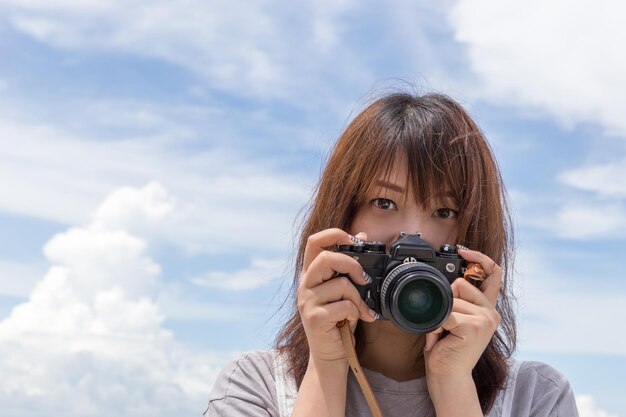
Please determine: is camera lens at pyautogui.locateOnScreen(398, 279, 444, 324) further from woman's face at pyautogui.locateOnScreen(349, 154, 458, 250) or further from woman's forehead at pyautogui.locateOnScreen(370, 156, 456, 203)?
woman's forehead at pyautogui.locateOnScreen(370, 156, 456, 203)

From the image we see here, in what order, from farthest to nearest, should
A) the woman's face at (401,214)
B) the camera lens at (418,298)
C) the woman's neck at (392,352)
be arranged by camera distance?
the woman's neck at (392,352), the woman's face at (401,214), the camera lens at (418,298)

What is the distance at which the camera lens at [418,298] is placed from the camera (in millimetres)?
2914

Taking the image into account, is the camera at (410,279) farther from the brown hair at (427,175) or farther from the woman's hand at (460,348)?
the brown hair at (427,175)

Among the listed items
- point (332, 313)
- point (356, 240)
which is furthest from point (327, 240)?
point (332, 313)

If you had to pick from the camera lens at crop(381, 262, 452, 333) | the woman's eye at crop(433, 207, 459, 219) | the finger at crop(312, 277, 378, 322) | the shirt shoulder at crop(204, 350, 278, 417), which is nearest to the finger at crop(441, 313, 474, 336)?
the camera lens at crop(381, 262, 452, 333)

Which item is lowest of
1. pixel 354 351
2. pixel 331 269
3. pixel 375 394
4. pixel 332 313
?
pixel 375 394

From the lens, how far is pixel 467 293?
10.0ft

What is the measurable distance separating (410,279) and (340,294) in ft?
0.92

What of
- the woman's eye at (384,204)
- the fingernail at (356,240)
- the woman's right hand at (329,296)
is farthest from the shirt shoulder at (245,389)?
the woman's eye at (384,204)

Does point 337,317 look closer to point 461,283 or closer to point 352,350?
point 352,350

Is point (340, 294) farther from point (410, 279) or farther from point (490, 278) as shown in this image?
point (490, 278)

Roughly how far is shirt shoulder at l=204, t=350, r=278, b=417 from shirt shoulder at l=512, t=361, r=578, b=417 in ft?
3.02

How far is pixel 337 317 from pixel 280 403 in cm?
44

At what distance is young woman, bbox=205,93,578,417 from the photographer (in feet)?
9.98
